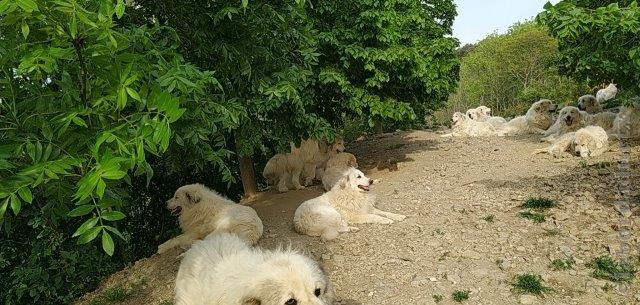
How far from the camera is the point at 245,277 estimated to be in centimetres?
390

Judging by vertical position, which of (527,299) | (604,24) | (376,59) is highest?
(376,59)

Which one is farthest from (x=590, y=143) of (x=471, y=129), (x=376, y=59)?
(x=471, y=129)

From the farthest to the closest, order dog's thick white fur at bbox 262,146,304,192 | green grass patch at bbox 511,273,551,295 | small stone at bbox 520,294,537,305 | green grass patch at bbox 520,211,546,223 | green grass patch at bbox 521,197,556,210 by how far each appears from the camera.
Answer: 1. dog's thick white fur at bbox 262,146,304,192
2. green grass patch at bbox 521,197,556,210
3. green grass patch at bbox 520,211,546,223
4. green grass patch at bbox 511,273,551,295
5. small stone at bbox 520,294,537,305

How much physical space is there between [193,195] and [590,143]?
10.1m

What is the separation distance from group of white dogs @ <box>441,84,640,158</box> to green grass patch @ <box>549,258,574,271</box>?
7.10 m

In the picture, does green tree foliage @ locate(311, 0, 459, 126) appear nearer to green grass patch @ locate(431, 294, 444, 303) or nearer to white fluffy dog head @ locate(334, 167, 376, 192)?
white fluffy dog head @ locate(334, 167, 376, 192)

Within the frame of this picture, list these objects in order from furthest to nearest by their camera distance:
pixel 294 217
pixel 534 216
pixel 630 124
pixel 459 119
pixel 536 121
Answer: pixel 459 119, pixel 536 121, pixel 630 124, pixel 294 217, pixel 534 216

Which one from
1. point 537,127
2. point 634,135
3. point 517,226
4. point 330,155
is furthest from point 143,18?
point 537,127

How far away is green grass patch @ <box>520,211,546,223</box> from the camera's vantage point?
804 cm

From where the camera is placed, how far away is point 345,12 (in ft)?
41.0

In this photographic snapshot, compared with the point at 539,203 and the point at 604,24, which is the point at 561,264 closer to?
the point at 539,203

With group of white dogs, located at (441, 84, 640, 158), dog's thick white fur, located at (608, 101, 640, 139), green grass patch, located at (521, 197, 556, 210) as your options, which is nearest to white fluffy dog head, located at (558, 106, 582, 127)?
group of white dogs, located at (441, 84, 640, 158)

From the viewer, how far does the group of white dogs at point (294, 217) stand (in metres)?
3.82

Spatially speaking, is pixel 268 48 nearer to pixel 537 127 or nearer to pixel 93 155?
pixel 93 155
